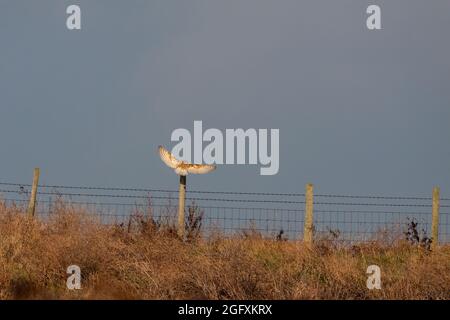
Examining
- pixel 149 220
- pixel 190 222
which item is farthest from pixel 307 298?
pixel 190 222

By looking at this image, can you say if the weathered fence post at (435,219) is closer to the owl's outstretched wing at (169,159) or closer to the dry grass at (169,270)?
the dry grass at (169,270)

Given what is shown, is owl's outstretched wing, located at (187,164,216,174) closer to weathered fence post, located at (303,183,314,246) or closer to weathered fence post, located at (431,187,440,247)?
weathered fence post, located at (303,183,314,246)

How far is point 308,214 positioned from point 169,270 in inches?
325

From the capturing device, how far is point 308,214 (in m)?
18.9

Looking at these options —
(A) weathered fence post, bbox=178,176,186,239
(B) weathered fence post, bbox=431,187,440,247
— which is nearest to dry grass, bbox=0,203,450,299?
(A) weathered fence post, bbox=178,176,186,239

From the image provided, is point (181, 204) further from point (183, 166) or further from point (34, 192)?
point (34, 192)

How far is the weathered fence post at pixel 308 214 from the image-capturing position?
18.5 metres

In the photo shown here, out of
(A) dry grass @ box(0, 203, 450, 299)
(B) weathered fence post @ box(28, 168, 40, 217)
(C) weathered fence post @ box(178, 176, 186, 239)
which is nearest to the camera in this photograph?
(A) dry grass @ box(0, 203, 450, 299)

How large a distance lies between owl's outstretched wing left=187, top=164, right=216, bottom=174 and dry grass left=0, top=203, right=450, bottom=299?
3.70 metres

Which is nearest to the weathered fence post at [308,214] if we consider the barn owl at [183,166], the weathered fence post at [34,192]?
the barn owl at [183,166]

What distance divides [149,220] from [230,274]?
5.80 m

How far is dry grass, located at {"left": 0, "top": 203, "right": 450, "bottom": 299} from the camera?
33.9 ft

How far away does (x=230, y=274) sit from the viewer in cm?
Result: 1032
